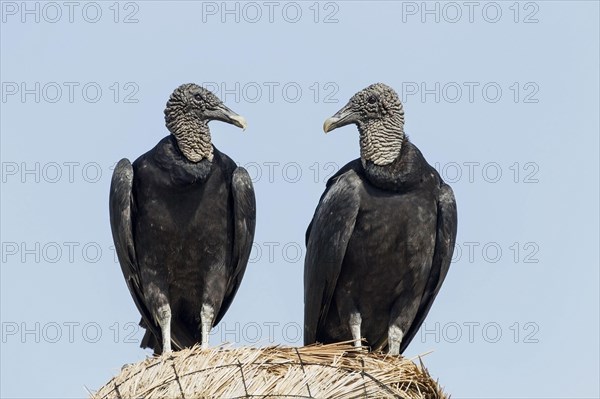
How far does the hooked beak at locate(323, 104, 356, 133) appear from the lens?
11516 mm

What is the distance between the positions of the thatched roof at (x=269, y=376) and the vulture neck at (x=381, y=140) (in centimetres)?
250

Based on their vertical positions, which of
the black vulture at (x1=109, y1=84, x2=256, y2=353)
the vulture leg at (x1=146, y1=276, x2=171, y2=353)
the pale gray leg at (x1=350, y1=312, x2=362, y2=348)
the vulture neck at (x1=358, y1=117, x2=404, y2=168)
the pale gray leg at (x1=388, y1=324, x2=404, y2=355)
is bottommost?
the pale gray leg at (x1=388, y1=324, x2=404, y2=355)

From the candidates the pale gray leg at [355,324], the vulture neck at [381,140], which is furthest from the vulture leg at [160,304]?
the vulture neck at [381,140]

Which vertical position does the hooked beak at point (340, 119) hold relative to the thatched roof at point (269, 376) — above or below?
above

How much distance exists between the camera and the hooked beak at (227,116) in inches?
456

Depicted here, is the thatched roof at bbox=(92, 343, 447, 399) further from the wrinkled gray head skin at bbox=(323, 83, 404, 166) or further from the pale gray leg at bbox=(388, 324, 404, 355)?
the wrinkled gray head skin at bbox=(323, 83, 404, 166)

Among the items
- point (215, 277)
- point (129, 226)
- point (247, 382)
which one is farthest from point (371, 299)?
point (247, 382)

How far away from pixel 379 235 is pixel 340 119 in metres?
0.99

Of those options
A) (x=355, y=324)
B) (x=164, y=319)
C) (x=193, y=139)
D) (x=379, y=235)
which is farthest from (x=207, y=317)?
→ (x=379, y=235)

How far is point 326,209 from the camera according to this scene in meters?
11.5

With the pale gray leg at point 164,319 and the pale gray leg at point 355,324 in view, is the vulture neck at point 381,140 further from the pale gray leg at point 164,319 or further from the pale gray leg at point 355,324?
the pale gray leg at point 164,319

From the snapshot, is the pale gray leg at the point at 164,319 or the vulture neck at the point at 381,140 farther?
the pale gray leg at the point at 164,319

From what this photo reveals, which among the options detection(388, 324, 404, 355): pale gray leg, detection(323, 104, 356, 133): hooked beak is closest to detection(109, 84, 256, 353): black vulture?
detection(323, 104, 356, 133): hooked beak

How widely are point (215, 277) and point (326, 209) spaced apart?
110 cm
